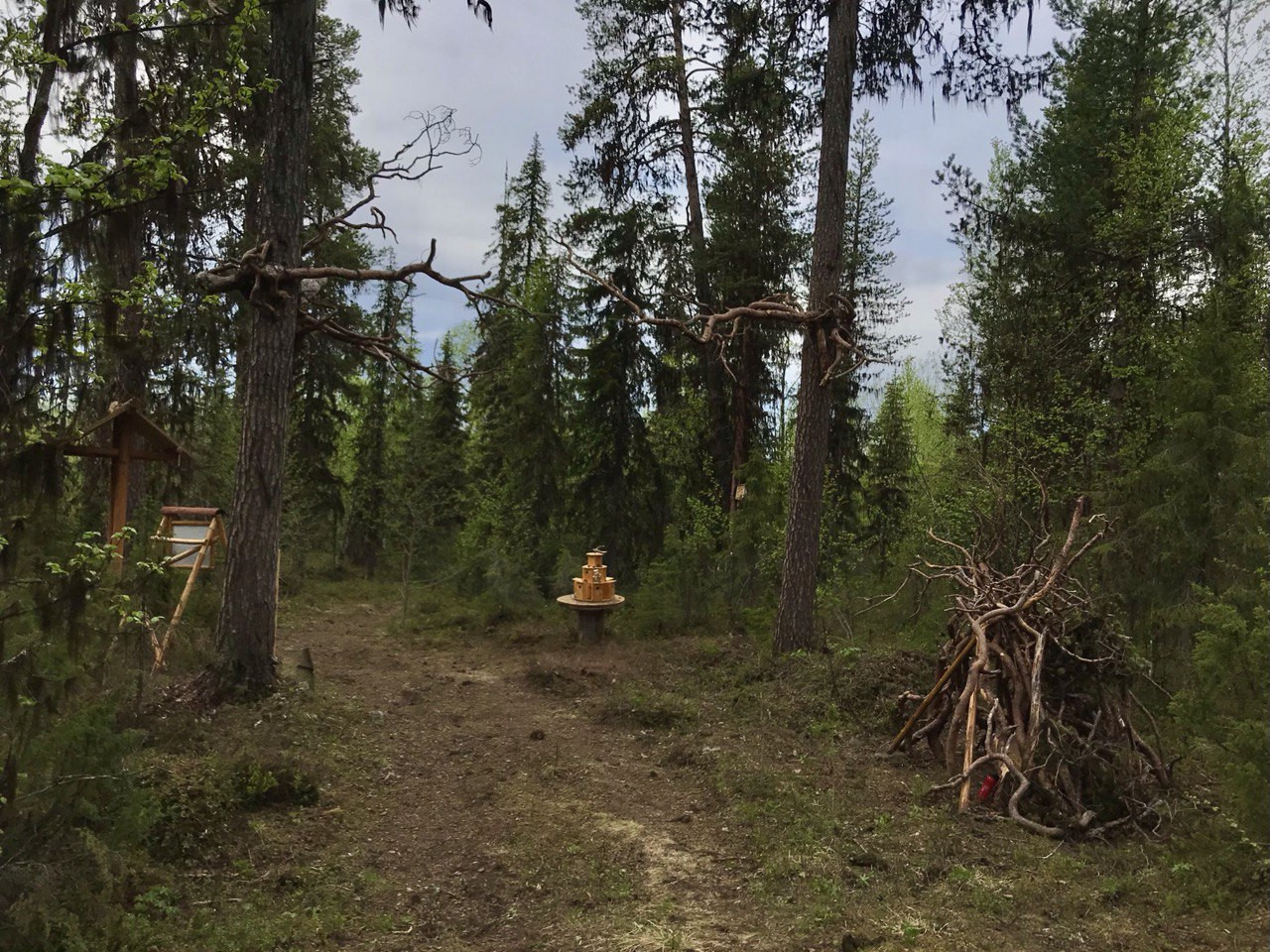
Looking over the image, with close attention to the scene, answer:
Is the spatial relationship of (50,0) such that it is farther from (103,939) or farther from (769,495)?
(769,495)

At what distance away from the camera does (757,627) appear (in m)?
13.3

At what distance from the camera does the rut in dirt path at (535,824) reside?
4.88m

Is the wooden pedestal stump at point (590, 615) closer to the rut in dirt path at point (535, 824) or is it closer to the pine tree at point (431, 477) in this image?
the rut in dirt path at point (535, 824)

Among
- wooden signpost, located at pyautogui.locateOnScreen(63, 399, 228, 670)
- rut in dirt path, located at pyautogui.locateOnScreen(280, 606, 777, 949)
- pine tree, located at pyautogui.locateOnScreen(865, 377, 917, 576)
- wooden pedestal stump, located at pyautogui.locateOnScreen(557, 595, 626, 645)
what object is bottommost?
rut in dirt path, located at pyautogui.locateOnScreen(280, 606, 777, 949)

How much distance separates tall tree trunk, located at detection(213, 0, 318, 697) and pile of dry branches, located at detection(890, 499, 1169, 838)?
6.54 metres

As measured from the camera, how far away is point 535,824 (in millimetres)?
6371

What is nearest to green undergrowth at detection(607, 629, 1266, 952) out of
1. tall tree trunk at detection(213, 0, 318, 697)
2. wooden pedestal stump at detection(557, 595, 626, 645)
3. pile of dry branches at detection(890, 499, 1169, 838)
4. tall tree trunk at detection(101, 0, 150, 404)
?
pile of dry branches at detection(890, 499, 1169, 838)

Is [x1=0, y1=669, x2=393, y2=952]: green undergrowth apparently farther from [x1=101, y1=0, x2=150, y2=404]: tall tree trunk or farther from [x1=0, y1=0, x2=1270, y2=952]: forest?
[x1=101, y1=0, x2=150, y2=404]: tall tree trunk

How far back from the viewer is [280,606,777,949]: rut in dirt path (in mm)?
4875

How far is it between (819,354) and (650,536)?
8.44m

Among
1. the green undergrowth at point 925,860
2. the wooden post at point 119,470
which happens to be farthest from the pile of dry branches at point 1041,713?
the wooden post at point 119,470

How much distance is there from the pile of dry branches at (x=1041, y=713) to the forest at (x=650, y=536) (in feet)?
0.16

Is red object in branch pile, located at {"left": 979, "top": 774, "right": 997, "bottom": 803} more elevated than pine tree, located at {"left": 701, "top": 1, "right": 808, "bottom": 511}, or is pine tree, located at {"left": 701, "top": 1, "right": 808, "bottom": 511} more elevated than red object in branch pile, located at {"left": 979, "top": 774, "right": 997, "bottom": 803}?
pine tree, located at {"left": 701, "top": 1, "right": 808, "bottom": 511}

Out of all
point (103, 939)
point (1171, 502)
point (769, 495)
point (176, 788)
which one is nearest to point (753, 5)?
point (769, 495)
